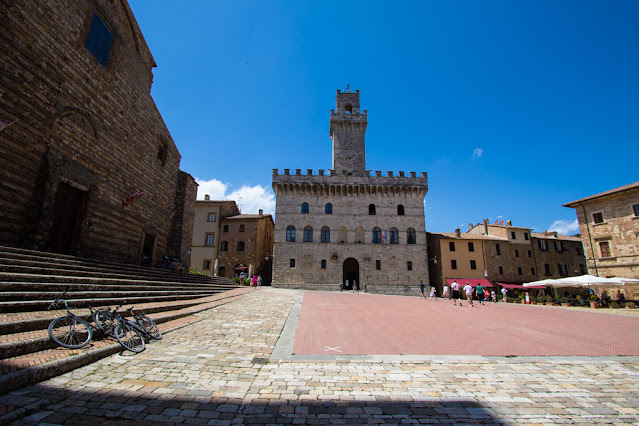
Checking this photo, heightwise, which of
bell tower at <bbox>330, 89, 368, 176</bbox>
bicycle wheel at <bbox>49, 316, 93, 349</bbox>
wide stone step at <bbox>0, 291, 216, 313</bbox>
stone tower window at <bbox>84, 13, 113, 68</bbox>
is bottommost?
bicycle wheel at <bbox>49, 316, 93, 349</bbox>

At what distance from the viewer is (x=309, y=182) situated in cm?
3438

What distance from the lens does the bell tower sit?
37406 millimetres

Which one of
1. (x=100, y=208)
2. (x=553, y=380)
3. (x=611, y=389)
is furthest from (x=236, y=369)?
(x=100, y=208)

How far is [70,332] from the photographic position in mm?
4523

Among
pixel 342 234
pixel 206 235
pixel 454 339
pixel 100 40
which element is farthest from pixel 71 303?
pixel 206 235

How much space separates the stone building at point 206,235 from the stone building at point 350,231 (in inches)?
309

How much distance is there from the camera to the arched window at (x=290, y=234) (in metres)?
33.3

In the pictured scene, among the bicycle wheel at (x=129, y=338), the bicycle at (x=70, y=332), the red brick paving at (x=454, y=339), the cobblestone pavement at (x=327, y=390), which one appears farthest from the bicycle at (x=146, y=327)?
the red brick paving at (x=454, y=339)

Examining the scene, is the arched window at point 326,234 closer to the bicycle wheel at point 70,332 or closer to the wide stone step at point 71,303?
the wide stone step at point 71,303

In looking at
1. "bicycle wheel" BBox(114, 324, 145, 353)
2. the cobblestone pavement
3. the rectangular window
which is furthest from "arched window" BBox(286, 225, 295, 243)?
the rectangular window

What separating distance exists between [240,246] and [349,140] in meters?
19.1

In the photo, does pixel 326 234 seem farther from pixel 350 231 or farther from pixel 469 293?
pixel 469 293

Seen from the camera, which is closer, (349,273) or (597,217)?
(597,217)

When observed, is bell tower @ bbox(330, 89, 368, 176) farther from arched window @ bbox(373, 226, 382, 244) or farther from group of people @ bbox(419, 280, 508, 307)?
group of people @ bbox(419, 280, 508, 307)
